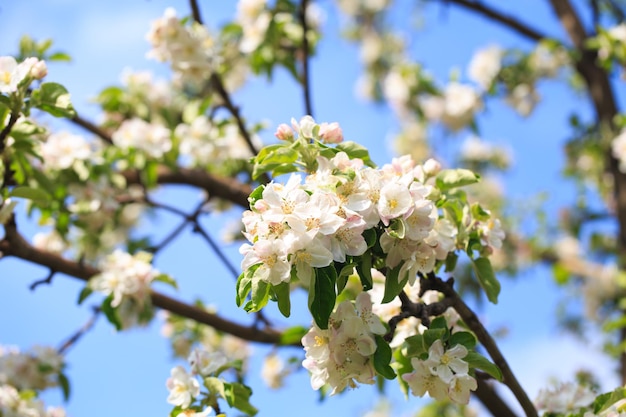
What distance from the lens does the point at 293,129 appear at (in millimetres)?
1390

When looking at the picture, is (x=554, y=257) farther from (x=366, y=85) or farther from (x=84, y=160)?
(x=84, y=160)

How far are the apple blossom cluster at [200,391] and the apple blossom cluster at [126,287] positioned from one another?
0.74m

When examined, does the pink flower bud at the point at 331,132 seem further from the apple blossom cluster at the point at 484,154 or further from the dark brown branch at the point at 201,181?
the apple blossom cluster at the point at 484,154

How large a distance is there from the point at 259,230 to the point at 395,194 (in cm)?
24

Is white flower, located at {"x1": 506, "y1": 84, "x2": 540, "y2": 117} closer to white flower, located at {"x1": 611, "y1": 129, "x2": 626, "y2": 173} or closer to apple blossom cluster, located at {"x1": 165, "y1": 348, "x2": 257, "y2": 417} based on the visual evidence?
white flower, located at {"x1": 611, "y1": 129, "x2": 626, "y2": 173}

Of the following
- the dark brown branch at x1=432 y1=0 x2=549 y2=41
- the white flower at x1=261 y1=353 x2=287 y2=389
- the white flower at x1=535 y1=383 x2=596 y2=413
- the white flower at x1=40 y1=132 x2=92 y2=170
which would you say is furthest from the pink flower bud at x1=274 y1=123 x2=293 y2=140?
the dark brown branch at x1=432 y1=0 x2=549 y2=41

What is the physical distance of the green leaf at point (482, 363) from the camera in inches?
49.4

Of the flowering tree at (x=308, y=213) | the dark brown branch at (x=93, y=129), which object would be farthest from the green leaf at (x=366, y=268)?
the dark brown branch at (x=93, y=129)

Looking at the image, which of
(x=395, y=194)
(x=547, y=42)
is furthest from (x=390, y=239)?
(x=547, y=42)

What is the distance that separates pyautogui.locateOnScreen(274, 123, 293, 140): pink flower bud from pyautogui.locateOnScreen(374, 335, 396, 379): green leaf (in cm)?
44

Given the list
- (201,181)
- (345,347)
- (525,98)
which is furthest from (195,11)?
(525,98)

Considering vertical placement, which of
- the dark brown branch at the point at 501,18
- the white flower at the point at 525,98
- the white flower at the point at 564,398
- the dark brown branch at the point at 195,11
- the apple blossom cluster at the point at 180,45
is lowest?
the white flower at the point at 564,398

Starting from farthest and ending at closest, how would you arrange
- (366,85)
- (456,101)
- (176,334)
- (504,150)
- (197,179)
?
(366,85) → (504,150) → (456,101) → (176,334) → (197,179)

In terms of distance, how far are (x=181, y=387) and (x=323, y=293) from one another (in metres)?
0.51
